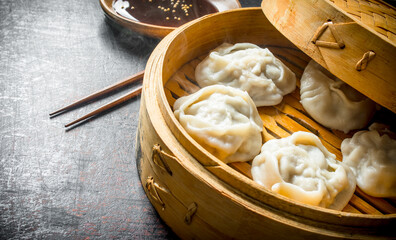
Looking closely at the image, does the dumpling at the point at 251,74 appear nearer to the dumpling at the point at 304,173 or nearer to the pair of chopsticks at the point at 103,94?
the dumpling at the point at 304,173

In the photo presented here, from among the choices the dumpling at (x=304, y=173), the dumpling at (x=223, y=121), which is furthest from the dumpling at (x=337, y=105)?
the dumpling at (x=223, y=121)

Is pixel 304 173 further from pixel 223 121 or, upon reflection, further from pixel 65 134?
pixel 65 134

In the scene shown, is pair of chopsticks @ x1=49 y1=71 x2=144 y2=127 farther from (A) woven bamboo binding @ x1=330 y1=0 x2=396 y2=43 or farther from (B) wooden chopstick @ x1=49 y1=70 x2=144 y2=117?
(A) woven bamboo binding @ x1=330 y1=0 x2=396 y2=43

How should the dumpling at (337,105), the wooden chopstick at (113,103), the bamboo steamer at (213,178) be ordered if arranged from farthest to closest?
the wooden chopstick at (113,103)
the dumpling at (337,105)
the bamboo steamer at (213,178)

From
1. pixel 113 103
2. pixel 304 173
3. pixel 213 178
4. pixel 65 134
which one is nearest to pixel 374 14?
pixel 304 173

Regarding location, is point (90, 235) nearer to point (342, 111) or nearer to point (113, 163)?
point (113, 163)

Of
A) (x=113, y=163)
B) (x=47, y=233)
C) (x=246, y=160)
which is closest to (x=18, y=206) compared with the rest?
(x=47, y=233)
